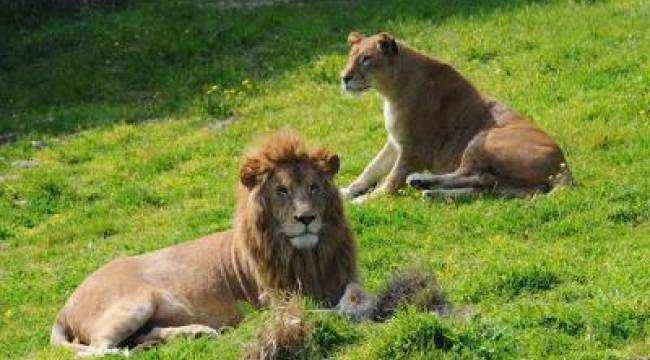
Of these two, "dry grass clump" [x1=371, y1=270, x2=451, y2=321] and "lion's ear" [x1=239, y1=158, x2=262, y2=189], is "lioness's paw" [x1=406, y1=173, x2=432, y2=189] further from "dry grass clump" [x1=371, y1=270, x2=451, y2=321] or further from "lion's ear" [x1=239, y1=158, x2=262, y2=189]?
"dry grass clump" [x1=371, y1=270, x2=451, y2=321]

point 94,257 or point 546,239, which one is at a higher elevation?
point 546,239

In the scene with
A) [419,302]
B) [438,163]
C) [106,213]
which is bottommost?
[106,213]

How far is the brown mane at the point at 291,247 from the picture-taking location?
33.5ft

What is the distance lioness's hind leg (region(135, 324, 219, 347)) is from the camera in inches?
401

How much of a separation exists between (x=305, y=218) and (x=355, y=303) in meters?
0.71

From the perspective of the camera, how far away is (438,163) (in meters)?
15.1

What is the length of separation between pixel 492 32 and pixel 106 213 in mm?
7568

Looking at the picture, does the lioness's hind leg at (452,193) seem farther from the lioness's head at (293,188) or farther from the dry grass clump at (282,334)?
the dry grass clump at (282,334)

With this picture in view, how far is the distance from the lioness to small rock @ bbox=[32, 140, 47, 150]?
569 centimetres

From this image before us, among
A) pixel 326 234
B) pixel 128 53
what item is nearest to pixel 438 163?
pixel 326 234

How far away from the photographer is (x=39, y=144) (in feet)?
64.9

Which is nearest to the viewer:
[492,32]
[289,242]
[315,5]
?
[289,242]

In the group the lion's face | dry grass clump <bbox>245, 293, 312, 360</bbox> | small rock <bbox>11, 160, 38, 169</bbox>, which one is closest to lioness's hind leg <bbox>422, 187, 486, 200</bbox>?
the lion's face

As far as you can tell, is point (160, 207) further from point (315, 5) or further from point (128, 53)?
point (315, 5)
